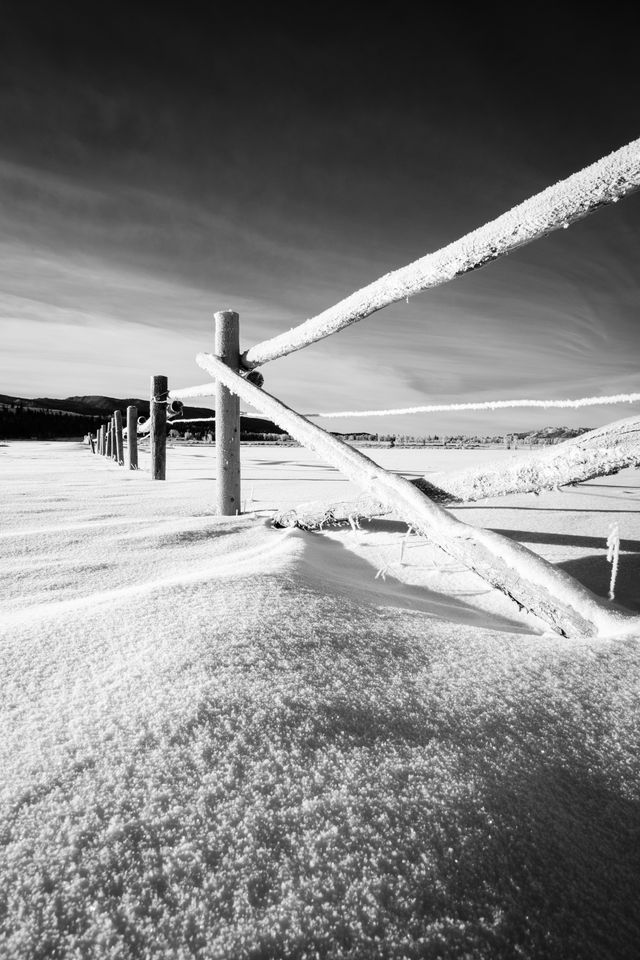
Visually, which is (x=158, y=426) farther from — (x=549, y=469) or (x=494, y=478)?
(x=549, y=469)

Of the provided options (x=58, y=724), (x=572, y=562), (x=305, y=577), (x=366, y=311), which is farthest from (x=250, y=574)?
A: (x=572, y=562)

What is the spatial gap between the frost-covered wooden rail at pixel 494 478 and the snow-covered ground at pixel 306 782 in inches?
6.0

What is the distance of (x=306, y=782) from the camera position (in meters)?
0.50

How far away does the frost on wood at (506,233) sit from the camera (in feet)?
3.60

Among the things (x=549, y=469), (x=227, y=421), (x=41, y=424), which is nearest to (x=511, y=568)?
(x=549, y=469)

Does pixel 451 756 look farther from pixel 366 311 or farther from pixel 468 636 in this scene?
pixel 366 311

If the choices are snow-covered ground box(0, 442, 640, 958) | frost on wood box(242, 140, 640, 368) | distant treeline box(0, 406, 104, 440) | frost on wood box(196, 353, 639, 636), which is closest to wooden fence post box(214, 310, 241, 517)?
frost on wood box(242, 140, 640, 368)

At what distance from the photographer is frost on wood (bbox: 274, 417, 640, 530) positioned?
115 centimetres

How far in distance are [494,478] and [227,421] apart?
164 cm

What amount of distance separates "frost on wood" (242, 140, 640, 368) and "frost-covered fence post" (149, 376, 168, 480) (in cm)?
303

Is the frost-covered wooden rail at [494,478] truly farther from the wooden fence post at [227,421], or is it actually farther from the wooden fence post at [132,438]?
the wooden fence post at [132,438]

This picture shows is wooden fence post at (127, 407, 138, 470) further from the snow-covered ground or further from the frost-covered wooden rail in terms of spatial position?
the snow-covered ground

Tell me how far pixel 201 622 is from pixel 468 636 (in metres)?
0.55

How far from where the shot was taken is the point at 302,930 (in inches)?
14.0
